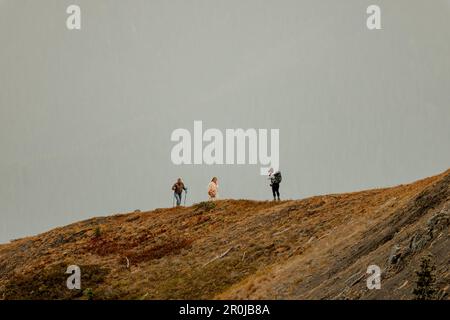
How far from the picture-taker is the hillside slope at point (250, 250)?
23.6m

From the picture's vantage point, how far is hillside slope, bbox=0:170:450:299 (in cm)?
2359

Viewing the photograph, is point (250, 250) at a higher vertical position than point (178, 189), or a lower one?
lower

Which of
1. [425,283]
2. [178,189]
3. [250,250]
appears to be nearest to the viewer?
[425,283]

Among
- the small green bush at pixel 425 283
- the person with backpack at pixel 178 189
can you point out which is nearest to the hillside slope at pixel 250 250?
the small green bush at pixel 425 283

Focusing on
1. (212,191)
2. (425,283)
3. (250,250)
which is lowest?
(250,250)

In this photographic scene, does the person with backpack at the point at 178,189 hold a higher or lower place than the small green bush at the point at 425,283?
higher

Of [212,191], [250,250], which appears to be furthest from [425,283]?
[212,191]

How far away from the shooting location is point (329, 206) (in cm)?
3744

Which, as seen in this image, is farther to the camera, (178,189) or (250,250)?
(178,189)

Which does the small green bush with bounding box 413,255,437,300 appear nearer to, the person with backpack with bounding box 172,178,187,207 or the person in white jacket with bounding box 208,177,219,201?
the person in white jacket with bounding box 208,177,219,201

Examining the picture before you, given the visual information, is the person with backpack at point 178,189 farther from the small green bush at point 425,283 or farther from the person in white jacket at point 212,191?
the small green bush at point 425,283

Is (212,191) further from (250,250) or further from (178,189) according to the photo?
(250,250)

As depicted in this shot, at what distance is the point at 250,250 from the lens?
33156mm
